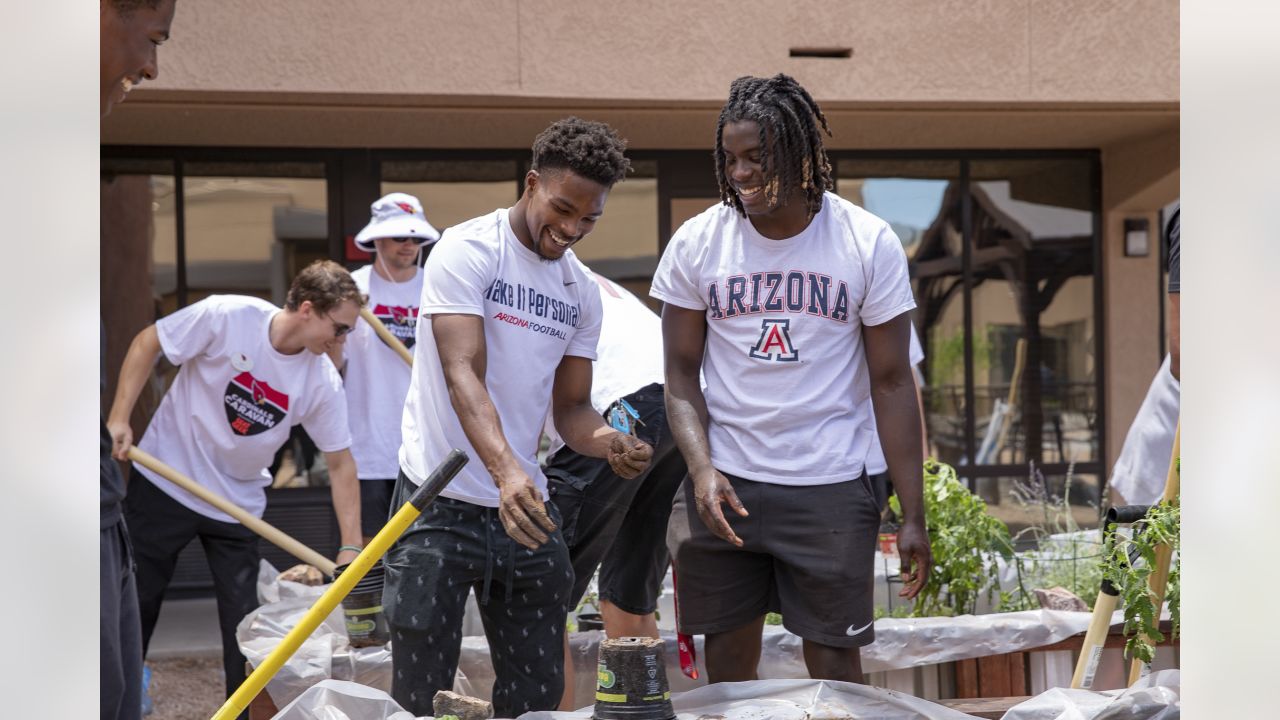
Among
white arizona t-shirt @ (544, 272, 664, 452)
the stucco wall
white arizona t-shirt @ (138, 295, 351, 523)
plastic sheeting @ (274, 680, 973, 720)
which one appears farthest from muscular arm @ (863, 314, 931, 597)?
the stucco wall

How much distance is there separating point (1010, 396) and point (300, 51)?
15.9 feet

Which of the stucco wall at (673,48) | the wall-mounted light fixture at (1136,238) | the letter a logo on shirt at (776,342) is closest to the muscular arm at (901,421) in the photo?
the letter a logo on shirt at (776,342)

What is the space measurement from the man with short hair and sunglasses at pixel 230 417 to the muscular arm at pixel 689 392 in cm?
177

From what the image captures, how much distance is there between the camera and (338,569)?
4.04 meters

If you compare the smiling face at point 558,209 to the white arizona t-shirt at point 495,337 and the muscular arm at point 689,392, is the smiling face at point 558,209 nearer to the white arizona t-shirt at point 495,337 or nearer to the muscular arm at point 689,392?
the white arizona t-shirt at point 495,337

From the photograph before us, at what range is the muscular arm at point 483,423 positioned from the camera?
2604mm

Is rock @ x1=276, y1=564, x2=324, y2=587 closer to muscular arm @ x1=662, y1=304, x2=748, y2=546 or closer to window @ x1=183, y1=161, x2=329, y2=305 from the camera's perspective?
muscular arm @ x1=662, y1=304, x2=748, y2=546

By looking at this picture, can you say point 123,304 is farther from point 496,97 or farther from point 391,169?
point 496,97

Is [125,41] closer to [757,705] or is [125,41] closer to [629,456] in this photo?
[629,456]

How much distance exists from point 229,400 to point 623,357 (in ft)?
4.81

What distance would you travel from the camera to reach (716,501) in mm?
2930
